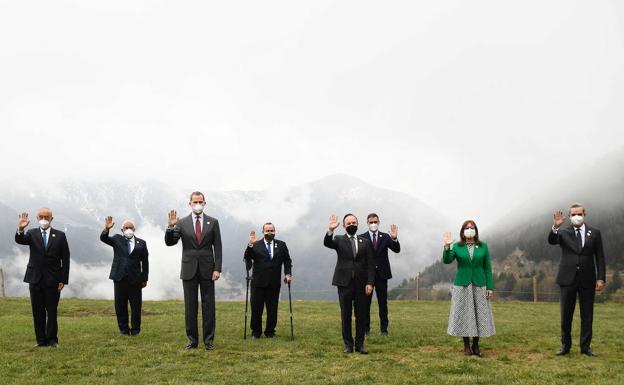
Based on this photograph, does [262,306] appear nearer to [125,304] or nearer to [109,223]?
[125,304]

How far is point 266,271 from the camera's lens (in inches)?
588

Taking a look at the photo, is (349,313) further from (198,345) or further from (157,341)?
(157,341)

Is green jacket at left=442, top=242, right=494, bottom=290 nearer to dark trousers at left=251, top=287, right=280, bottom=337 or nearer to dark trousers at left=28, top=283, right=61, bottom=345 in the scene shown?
dark trousers at left=251, top=287, right=280, bottom=337

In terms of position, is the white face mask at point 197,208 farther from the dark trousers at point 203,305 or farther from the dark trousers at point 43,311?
the dark trousers at point 43,311

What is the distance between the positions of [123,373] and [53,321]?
4.09 meters

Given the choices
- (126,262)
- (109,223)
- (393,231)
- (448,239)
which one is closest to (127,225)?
(126,262)

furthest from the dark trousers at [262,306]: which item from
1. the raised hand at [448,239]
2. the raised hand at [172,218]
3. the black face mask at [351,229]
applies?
the raised hand at [448,239]

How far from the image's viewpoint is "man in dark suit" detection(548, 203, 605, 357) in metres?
11.8

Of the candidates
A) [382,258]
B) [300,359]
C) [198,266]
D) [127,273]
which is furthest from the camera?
[127,273]

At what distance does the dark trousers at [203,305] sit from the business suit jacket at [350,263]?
9.15 ft

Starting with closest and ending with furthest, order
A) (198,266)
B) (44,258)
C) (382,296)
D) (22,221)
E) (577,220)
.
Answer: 1. (577,220)
2. (22,221)
3. (198,266)
4. (44,258)
5. (382,296)

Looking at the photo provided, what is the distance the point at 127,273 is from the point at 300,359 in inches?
259

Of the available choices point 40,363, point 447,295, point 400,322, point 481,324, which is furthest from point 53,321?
point 447,295

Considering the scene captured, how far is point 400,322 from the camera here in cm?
2008
